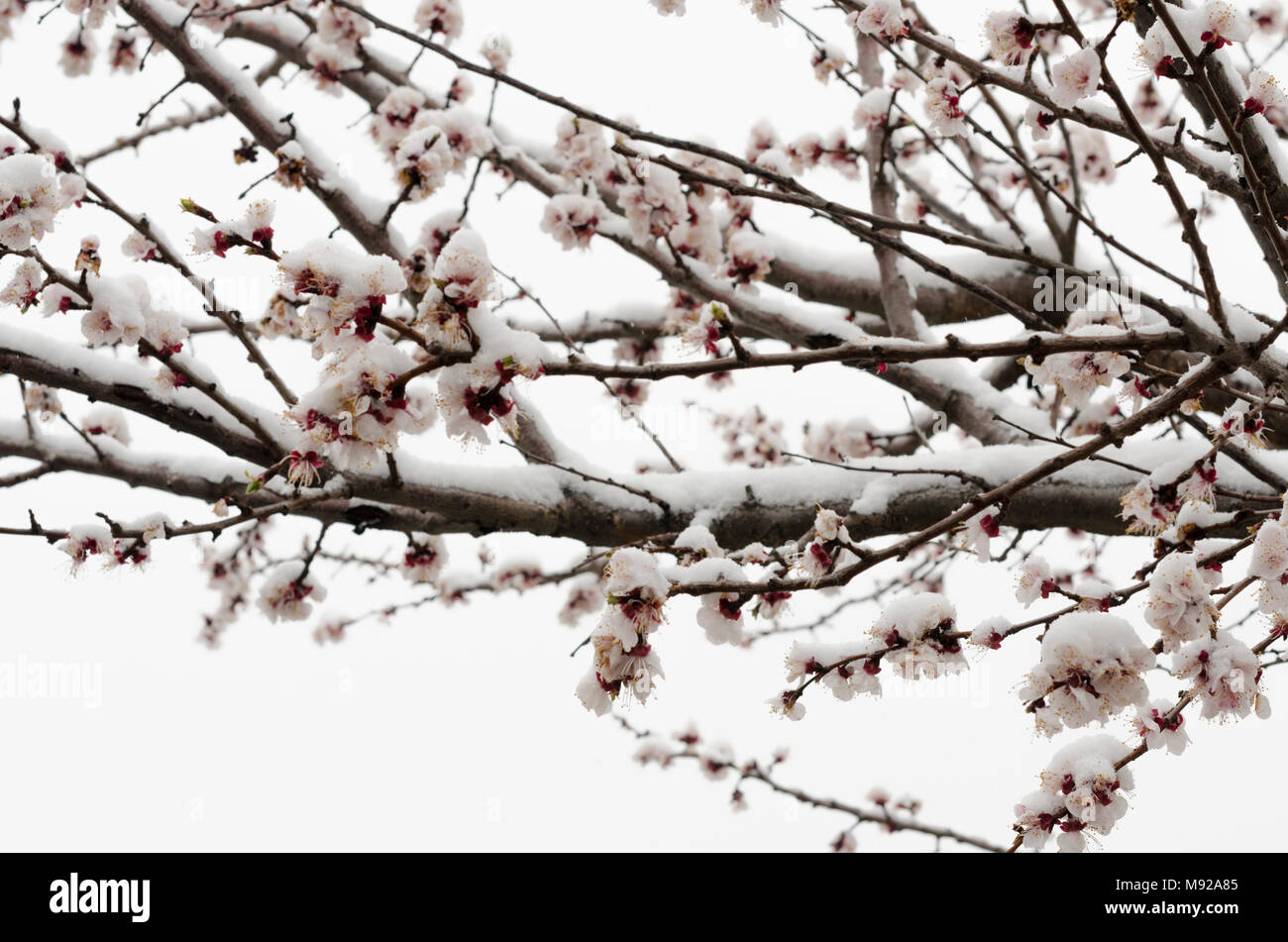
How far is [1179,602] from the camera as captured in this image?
1413 mm

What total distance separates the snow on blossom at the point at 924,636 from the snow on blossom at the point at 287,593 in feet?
6.99

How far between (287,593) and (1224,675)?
8.84 ft

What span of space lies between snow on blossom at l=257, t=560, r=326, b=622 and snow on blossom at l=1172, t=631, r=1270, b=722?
2.57m

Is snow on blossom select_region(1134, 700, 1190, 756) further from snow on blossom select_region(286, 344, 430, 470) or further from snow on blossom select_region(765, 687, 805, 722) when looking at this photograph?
snow on blossom select_region(286, 344, 430, 470)

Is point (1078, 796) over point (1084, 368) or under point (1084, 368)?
under

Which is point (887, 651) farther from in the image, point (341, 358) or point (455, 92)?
point (455, 92)

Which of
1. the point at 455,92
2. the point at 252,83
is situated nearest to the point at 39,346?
the point at 252,83

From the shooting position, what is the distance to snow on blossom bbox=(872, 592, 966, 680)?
5.19 ft

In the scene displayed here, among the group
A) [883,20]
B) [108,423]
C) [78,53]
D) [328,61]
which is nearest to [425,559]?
[108,423]

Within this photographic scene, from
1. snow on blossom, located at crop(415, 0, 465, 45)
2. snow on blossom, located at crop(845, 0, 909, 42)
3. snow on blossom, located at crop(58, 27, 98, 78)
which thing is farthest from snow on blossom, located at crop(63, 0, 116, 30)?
snow on blossom, located at crop(845, 0, 909, 42)

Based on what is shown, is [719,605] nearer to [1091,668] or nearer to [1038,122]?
[1091,668]

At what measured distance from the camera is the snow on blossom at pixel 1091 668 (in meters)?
1.37

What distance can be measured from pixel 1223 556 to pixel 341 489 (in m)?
1.92
